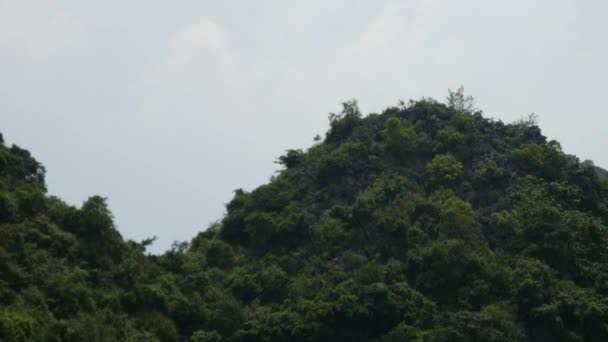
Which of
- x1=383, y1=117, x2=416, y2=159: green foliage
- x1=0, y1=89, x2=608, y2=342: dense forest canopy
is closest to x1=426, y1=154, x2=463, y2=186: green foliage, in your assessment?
x1=0, y1=89, x2=608, y2=342: dense forest canopy

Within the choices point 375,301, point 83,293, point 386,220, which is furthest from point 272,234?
point 83,293

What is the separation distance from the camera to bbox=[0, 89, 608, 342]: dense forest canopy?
2769cm

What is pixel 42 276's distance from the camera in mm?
26266

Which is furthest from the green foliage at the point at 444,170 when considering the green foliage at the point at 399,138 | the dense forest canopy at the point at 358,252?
the green foliage at the point at 399,138

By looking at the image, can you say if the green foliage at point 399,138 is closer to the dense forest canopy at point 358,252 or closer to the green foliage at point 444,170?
the dense forest canopy at point 358,252

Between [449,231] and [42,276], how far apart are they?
14529 mm

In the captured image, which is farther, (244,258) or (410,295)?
(244,258)

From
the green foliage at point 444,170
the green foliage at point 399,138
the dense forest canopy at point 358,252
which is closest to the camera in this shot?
the dense forest canopy at point 358,252

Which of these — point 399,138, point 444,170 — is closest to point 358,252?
point 444,170

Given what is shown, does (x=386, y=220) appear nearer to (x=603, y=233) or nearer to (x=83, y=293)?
(x=603, y=233)

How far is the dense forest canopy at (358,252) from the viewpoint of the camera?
27688mm

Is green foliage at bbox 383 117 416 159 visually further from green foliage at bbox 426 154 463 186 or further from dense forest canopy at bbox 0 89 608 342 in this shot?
green foliage at bbox 426 154 463 186

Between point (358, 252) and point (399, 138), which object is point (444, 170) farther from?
point (358, 252)

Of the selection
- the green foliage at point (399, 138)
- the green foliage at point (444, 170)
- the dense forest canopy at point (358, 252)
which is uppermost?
the green foliage at point (399, 138)
